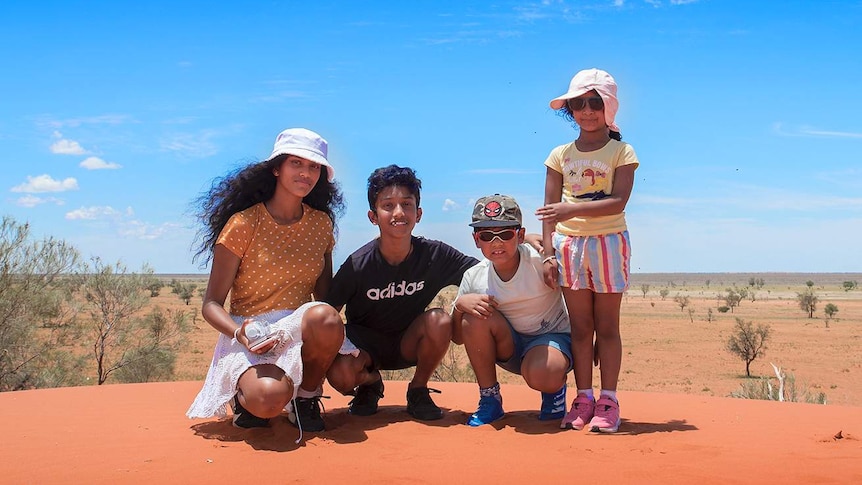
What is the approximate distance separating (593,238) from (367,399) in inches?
78.6

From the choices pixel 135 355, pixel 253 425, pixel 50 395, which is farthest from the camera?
pixel 135 355

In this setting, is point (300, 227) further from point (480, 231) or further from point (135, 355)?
point (135, 355)

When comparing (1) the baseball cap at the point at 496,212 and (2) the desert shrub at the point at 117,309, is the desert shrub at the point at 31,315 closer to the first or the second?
(2) the desert shrub at the point at 117,309

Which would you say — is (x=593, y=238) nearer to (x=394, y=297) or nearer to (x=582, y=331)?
(x=582, y=331)

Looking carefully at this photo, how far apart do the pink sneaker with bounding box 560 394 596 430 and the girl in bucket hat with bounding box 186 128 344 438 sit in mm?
1496

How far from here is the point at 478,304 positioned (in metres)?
4.76

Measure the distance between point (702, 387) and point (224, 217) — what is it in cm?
1616

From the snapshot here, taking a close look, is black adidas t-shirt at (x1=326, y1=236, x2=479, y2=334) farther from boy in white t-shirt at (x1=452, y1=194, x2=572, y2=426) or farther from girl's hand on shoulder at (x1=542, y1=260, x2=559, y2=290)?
girl's hand on shoulder at (x1=542, y1=260, x2=559, y2=290)

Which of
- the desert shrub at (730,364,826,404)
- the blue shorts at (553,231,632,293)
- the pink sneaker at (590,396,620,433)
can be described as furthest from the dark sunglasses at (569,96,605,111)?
the desert shrub at (730,364,826,404)

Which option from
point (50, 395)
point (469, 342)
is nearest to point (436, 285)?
point (469, 342)

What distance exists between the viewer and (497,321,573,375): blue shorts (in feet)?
15.7

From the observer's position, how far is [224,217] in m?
4.83

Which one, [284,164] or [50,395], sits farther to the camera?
[50,395]

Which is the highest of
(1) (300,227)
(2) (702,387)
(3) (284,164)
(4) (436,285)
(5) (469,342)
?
(3) (284,164)
